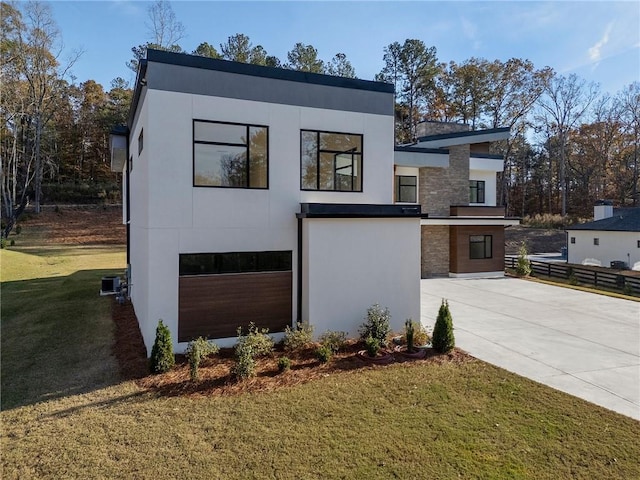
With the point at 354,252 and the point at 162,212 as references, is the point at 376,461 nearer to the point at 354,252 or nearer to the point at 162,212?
the point at 354,252

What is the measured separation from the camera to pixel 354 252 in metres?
9.22

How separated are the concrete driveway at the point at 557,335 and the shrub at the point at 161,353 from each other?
642cm

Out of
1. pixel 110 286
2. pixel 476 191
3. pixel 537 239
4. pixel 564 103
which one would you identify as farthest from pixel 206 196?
pixel 564 103

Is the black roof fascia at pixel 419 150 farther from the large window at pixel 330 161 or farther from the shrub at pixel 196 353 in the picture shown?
the shrub at pixel 196 353

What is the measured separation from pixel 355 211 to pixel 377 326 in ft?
8.87

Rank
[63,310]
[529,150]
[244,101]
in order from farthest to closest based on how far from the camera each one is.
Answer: [529,150] → [63,310] → [244,101]

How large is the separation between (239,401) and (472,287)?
13815mm

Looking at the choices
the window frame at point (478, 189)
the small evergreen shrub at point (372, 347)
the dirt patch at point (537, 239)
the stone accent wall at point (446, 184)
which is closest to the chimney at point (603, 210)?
the dirt patch at point (537, 239)

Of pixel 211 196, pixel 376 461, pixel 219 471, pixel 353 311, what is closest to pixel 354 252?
pixel 353 311

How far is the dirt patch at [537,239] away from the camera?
36.8m

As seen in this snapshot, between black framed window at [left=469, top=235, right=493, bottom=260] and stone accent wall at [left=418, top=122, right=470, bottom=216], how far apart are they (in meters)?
2.04

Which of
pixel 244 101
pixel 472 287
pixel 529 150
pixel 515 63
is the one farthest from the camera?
pixel 529 150

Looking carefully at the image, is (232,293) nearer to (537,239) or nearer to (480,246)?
(480,246)

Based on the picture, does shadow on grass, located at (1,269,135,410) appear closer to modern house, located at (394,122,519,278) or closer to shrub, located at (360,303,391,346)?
shrub, located at (360,303,391,346)
